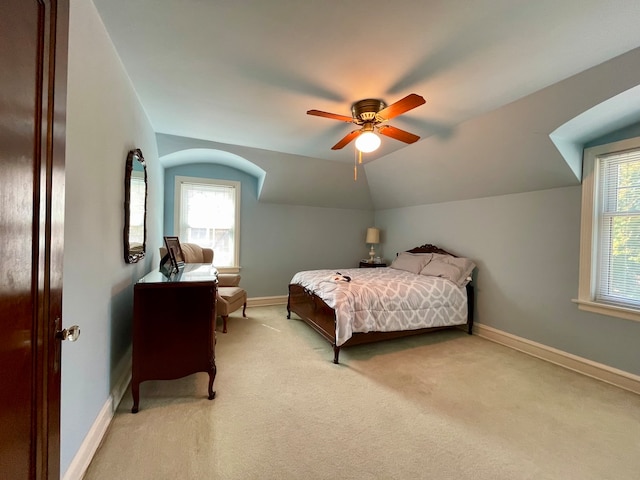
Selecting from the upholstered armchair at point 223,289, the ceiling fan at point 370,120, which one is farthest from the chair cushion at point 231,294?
the ceiling fan at point 370,120

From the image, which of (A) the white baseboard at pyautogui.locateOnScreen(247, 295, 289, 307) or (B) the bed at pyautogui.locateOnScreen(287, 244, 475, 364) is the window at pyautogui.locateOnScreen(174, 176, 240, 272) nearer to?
(A) the white baseboard at pyautogui.locateOnScreen(247, 295, 289, 307)

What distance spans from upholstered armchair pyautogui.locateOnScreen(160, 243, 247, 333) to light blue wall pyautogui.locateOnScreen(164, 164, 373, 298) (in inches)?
27.2

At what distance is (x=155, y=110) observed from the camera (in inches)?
115

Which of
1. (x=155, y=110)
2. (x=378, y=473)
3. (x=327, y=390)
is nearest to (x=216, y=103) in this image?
(x=155, y=110)

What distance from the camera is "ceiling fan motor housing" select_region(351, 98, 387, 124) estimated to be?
2.55 meters

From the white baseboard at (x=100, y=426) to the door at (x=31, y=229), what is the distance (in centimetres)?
73

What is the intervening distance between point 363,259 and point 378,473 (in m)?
4.57

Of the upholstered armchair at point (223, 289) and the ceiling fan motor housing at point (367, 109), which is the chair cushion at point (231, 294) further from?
the ceiling fan motor housing at point (367, 109)

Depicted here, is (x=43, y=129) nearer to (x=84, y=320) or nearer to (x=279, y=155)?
(x=84, y=320)

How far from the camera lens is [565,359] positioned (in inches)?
115

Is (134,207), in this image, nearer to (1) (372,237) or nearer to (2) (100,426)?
(2) (100,426)

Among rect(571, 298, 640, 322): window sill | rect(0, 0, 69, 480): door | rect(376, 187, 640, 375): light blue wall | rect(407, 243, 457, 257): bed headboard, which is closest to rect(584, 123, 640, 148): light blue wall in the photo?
rect(376, 187, 640, 375): light blue wall

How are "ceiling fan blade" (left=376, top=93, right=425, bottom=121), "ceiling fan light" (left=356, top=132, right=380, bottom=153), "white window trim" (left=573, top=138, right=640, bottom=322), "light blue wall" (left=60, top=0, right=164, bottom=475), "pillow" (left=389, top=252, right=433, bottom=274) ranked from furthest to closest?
"pillow" (left=389, top=252, right=433, bottom=274), "white window trim" (left=573, top=138, right=640, bottom=322), "ceiling fan light" (left=356, top=132, right=380, bottom=153), "ceiling fan blade" (left=376, top=93, right=425, bottom=121), "light blue wall" (left=60, top=0, right=164, bottom=475)

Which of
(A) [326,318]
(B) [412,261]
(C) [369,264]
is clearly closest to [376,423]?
(A) [326,318]
